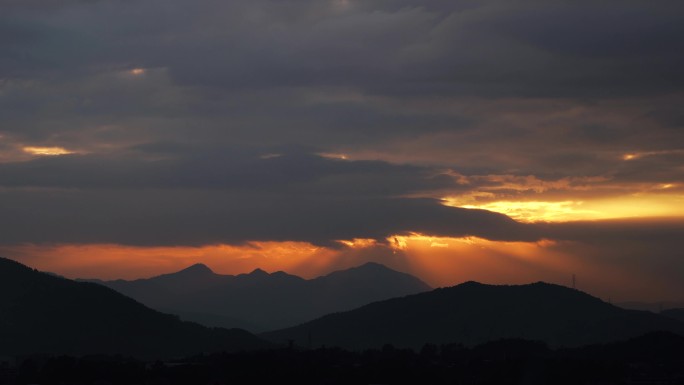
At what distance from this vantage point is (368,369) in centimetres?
14262

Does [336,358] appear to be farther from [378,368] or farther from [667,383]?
[667,383]

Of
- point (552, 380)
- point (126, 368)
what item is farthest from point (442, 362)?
point (126, 368)

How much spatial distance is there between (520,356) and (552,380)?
28.7 metres

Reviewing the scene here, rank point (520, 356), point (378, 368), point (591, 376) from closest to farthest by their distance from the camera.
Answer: point (591, 376)
point (378, 368)
point (520, 356)

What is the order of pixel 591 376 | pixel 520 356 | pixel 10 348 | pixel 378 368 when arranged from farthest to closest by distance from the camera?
pixel 10 348 → pixel 520 356 → pixel 378 368 → pixel 591 376

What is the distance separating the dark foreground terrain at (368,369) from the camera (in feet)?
442

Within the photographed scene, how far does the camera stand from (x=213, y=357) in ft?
540

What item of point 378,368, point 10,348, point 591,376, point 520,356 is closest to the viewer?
point 591,376

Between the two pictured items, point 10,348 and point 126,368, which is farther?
point 10,348

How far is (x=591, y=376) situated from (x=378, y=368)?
1190 inches

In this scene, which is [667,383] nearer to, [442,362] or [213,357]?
[442,362]

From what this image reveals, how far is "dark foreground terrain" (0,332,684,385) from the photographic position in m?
135

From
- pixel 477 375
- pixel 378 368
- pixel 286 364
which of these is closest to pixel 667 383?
pixel 477 375

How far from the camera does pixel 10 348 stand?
199 metres
